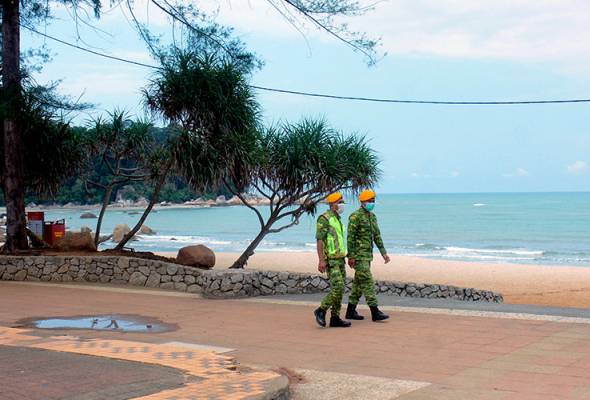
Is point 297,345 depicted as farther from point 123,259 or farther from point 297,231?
point 297,231

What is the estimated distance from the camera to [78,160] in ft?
60.2

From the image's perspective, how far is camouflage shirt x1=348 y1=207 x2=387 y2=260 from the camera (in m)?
9.80

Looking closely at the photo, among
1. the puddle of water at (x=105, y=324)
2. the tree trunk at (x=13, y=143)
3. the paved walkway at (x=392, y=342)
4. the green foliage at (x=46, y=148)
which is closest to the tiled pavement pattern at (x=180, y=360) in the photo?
the paved walkway at (x=392, y=342)

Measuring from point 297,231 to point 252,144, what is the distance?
51.5 meters

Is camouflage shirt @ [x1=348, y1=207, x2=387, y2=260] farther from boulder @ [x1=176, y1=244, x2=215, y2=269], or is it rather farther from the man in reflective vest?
boulder @ [x1=176, y1=244, x2=215, y2=269]

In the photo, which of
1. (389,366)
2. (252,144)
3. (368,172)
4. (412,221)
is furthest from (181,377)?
(412,221)

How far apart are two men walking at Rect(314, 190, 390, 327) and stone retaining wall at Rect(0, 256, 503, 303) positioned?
3244mm

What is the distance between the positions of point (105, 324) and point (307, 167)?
8586 mm

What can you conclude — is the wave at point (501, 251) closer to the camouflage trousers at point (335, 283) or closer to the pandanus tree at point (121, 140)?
the pandanus tree at point (121, 140)

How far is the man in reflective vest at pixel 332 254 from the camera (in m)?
9.46

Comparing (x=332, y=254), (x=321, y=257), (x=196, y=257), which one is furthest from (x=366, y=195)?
(x=196, y=257)

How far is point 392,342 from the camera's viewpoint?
8523 millimetres

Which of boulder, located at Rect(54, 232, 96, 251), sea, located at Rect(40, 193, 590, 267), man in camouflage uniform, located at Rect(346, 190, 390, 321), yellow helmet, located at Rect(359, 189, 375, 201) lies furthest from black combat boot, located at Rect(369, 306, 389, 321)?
sea, located at Rect(40, 193, 590, 267)

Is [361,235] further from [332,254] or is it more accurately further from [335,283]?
[335,283]
